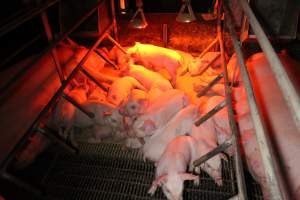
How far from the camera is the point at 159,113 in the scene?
2.87 metres

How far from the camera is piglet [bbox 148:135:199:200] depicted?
2.16 metres

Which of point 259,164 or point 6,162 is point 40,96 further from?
point 259,164

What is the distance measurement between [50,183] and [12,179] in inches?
19.9

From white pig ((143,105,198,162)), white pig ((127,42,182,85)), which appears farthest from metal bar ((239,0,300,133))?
white pig ((127,42,182,85))

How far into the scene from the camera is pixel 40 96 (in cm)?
331

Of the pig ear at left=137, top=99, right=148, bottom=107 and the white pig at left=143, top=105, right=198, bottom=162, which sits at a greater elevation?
the pig ear at left=137, top=99, right=148, bottom=107

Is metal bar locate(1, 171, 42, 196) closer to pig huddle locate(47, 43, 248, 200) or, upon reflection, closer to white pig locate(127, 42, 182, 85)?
pig huddle locate(47, 43, 248, 200)

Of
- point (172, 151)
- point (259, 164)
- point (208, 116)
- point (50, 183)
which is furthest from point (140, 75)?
point (259, 164)

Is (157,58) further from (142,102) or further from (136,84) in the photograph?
(142,102)

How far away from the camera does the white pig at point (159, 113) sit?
9.30 feet

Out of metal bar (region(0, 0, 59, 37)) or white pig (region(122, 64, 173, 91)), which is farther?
white pig (region(122, 64, 173, 91))

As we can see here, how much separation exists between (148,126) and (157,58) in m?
1.42

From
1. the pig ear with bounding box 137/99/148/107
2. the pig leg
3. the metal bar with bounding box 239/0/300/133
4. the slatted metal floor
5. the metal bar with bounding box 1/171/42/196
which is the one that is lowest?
the slatted metal floor

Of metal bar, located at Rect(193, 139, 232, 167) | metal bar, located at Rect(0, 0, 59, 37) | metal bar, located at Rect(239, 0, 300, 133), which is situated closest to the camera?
metal bar, located at Rect(239, 0, 300, 133)
